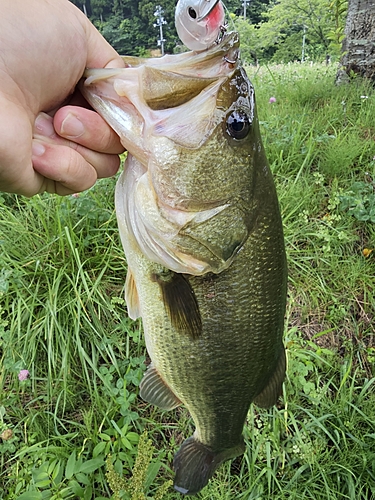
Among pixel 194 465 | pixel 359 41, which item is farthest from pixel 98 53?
pixel 359 41

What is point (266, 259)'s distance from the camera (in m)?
1.18

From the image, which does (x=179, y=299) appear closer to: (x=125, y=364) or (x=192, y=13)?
(x=192, y=13)

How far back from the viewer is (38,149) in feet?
3.45

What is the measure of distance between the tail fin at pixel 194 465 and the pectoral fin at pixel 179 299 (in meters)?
0.58

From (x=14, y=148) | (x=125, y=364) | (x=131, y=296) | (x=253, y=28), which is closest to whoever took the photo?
(x=14, y=148)

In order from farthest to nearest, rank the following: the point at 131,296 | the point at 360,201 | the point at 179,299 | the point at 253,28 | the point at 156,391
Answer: the point at 253,28 → the point at 360,201 → the point at 156,391 → the point at 131,296 → the point at 179,299

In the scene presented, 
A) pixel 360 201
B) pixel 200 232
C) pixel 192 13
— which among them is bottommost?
pixel 360 201

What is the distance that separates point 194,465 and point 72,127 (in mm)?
1250

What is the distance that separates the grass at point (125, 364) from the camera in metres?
1.97

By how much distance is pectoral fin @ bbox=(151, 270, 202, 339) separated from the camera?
115 centimetres

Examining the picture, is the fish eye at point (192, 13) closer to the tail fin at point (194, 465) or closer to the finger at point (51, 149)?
the finger at point (51, 149)

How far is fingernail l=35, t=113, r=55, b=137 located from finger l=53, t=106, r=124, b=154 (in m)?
0.05

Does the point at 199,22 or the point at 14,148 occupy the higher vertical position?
the point at 199,22

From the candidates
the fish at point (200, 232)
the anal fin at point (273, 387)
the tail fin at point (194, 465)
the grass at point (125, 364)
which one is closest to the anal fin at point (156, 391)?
the fish at point (200, 232)
